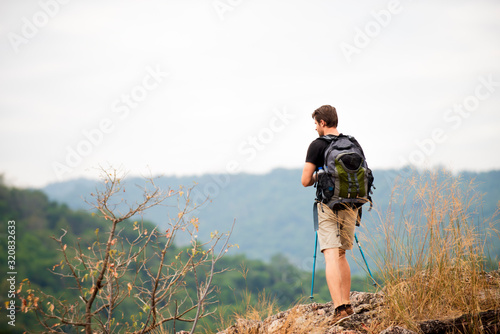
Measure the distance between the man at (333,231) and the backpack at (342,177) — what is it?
0.22ft

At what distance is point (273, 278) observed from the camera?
65.4 m

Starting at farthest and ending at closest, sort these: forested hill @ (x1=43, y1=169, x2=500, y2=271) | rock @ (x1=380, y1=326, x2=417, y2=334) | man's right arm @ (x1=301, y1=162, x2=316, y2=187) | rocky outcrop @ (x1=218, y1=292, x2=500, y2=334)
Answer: forested hill @ (x1=43, y1=169, x2=500, y2=271) → man's right arm @ (x1=301, y1=162, x2=316, y2=187) → rocky outcrop @ (x1=218, y1=292, x2=500, y2=334) → rock @ (x1=380, y1=326, x2=417, y2=334)

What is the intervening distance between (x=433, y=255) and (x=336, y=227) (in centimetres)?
80

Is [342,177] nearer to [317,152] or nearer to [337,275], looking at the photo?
[317,152]

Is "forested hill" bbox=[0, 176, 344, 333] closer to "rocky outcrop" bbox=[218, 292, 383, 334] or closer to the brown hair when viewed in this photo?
"rocky outcrop" bbox=[218, 292, 383, 334]

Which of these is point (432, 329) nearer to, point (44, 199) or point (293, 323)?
point (293, 323)

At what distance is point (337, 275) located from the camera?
3805 mm

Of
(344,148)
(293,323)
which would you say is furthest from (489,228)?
(293,323)

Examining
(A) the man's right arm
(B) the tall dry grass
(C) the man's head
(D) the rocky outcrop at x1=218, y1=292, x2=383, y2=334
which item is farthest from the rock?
(C) the man's head

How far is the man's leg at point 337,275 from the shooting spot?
12.5ft

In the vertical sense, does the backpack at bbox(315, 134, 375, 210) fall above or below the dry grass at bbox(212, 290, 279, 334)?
above

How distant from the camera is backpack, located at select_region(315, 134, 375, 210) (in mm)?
3762

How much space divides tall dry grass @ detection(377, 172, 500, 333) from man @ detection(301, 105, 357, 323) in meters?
0.28

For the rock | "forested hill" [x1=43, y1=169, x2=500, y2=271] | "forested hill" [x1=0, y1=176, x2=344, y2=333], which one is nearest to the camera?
the rock
